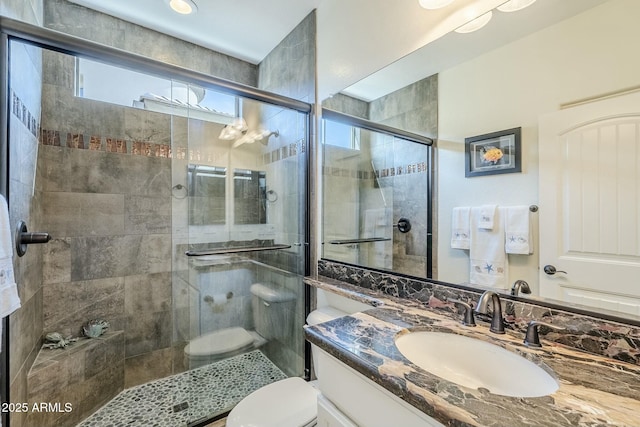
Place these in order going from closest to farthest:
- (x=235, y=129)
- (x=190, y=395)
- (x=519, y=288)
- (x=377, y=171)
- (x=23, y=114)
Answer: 1. (x=519, y=288)
2. (x=23, y=114)
3. (x=377, y=171)
4. (x=190, y=395)
5. (x=235, y=129)

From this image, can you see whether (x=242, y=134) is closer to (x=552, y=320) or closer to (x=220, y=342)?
(x=220, y=342)

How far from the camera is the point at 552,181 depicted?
36.2 inches

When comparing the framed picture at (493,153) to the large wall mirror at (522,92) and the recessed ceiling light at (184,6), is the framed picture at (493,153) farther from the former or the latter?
the recessed ceiling light at (184,6)

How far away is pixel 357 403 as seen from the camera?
779mm

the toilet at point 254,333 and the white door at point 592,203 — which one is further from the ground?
the white door at point 592,203

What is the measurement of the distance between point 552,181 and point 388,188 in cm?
74

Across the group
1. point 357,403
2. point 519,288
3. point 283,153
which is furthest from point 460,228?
point 283,153

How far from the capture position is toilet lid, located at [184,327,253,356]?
6.10 ft

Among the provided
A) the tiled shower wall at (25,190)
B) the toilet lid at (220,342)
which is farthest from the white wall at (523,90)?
the tiled shower wall at (25,190)

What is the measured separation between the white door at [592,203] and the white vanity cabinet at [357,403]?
2.22 ft

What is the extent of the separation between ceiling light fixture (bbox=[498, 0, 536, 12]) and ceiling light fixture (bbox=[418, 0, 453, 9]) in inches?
9.1

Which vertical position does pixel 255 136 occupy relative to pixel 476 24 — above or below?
below

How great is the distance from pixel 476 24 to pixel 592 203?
2.68 ft

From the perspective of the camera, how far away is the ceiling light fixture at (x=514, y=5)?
0.97 metres
